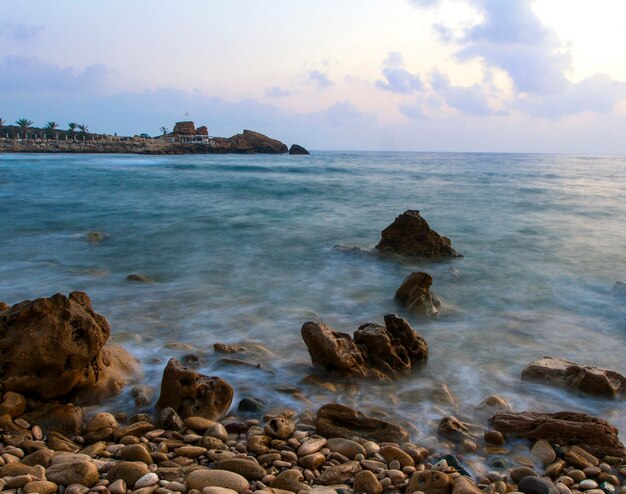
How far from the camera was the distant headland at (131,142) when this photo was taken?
91.4 metres

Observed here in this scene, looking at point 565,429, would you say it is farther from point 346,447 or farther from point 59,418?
point 59,418

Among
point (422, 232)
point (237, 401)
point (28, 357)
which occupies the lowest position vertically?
point (237, 401)

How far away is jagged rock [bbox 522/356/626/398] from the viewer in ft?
17.5

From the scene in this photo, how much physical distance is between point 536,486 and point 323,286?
249 inches

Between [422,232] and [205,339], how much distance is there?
21.3 feet

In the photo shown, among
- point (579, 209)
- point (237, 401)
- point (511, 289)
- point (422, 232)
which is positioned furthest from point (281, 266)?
point (579, 209)

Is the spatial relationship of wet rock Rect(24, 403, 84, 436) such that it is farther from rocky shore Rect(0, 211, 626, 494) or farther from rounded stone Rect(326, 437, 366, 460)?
rounded stone Rect(326, 437, 366, 460)

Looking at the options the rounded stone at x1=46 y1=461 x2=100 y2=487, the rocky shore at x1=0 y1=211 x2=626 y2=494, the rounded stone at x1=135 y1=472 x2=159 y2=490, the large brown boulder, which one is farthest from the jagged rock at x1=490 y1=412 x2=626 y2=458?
the large brown boulder

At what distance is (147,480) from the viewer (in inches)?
134

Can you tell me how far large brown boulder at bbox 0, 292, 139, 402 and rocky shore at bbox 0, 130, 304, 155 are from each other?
296 ft

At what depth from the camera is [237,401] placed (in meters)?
5.02

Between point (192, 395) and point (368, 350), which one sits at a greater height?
point (368, 350)

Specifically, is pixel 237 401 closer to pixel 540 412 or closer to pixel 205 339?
pixel 205 339

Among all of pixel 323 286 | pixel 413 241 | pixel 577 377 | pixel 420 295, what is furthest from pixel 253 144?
pixel 577 377
